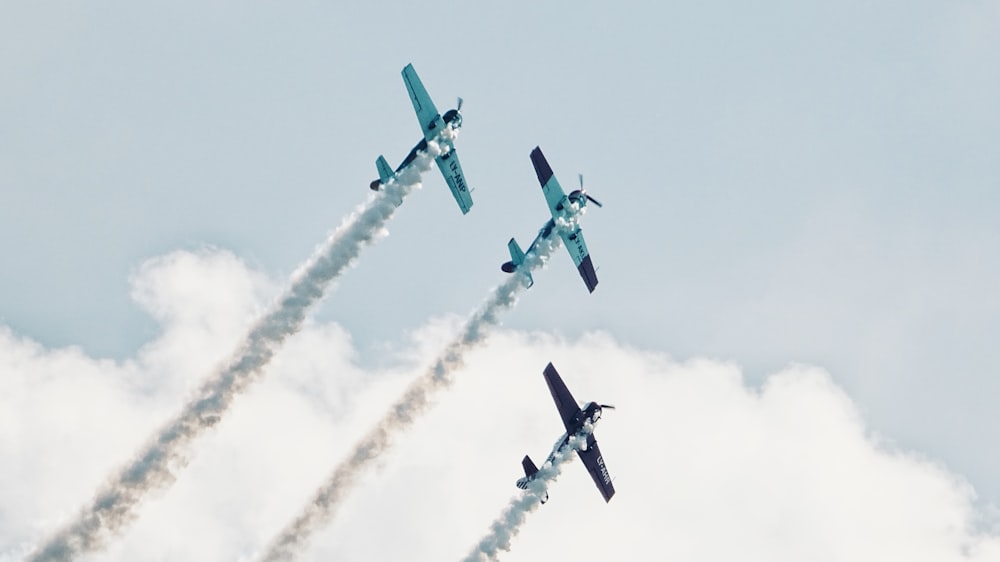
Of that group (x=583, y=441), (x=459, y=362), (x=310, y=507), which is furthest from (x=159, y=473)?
(x=583, y=441)

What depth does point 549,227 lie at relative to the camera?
10212cm

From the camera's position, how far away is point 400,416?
9700 centimetres

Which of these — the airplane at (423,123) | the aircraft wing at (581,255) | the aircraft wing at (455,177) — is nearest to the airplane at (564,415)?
the aircraft wing at (581,255)

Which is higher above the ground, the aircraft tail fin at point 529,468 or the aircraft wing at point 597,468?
the aircraft wing at point 597,468

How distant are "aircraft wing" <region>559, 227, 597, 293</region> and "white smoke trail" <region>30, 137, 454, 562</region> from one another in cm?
1094

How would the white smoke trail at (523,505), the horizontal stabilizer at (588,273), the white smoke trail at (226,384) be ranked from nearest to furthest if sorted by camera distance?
the white smoke trail at (226,384) → the white smoke trail at (523,505) → the horizontal stabilizer at (588,273)

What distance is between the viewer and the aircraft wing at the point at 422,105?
98.1 metres

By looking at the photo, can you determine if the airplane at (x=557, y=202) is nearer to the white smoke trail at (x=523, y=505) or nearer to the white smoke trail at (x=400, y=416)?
the white smoke trail at (x=400, y=416)

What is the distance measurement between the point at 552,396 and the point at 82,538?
30497mm

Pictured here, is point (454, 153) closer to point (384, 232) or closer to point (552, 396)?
point (384, 232)

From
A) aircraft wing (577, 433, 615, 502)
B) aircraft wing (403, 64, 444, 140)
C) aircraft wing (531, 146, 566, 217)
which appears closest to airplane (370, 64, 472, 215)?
aircraft wing (403, 64, 444, 140)

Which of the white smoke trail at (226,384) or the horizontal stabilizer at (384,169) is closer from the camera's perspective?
the white smoke trail at (226,384)

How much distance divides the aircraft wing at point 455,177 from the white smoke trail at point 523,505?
662 inches

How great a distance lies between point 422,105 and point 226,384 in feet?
70.1
